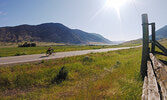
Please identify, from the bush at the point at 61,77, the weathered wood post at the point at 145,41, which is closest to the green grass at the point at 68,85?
the bush at the point at 61,77

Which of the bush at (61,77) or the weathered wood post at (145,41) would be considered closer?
the weathered wood post at (145,41)

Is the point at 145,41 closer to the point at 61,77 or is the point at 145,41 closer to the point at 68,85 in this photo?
the point at 68,85

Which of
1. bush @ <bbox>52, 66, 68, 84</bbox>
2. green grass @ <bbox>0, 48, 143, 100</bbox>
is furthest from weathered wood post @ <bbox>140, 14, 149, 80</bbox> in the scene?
bush @ <bbox>52, 66, 68, 84</bbox>

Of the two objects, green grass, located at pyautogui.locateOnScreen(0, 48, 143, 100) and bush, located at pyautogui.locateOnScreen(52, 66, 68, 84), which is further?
bush, located at pyautogui.locateOnScreen(52, 66, 68, 84)

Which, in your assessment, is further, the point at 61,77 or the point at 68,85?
the point at 61,77

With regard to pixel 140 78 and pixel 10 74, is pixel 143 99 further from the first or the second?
pixel 10 74

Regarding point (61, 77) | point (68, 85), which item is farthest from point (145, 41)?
point (61, 77)

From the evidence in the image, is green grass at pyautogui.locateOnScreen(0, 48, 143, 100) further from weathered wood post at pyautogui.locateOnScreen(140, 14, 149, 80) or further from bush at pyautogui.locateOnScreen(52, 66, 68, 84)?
weathered wood post at pyautogui.locateOnScreen(140, 14, 149, 80)

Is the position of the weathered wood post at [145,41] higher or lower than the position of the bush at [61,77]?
higher

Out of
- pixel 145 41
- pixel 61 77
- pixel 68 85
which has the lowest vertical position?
pixel 68 85

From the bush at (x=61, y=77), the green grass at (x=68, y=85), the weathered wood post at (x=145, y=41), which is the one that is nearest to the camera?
the green grass at (x=68, y=85)

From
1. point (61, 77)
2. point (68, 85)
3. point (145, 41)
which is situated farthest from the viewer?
point (61, 77)

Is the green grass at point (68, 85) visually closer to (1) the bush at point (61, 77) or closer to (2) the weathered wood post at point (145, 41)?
(1) the bush at point (61, 77)

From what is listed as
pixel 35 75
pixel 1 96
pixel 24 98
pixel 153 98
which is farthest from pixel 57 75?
pixel 153 98
